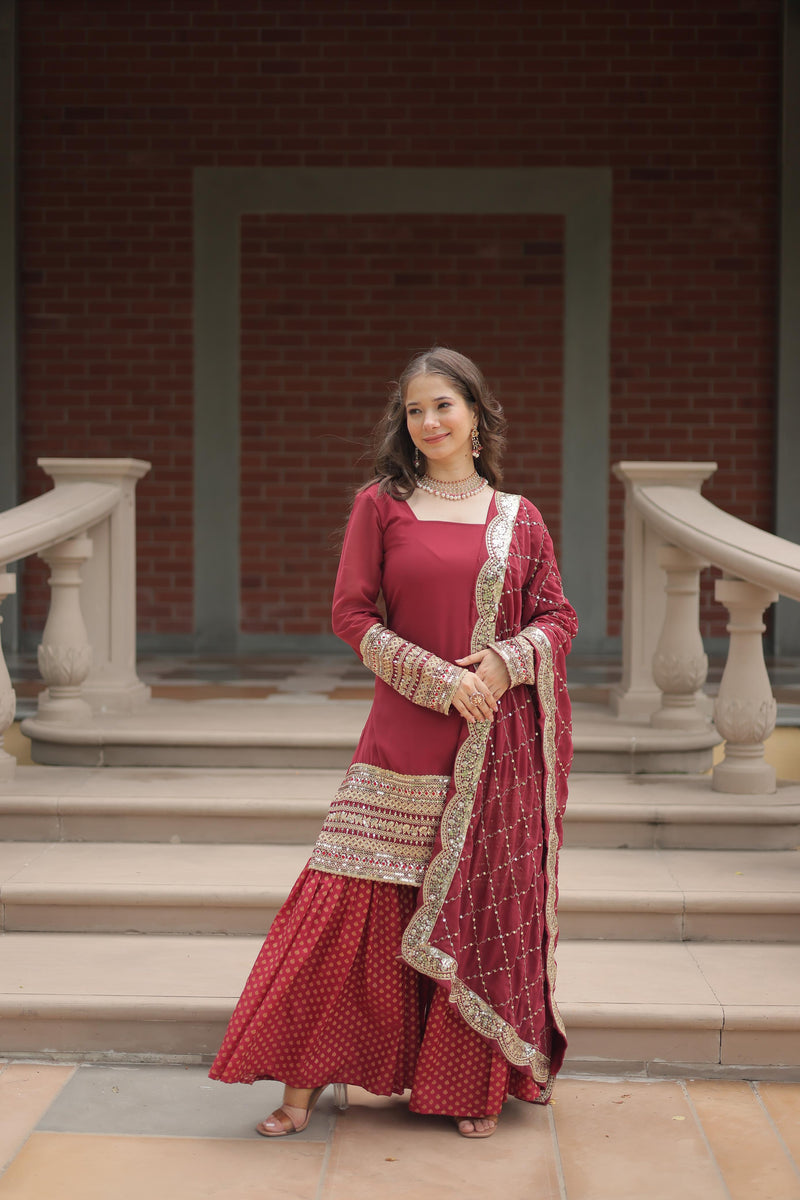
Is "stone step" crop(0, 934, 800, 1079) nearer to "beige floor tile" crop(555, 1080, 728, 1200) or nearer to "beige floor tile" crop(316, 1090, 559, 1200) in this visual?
"beige floor tile" crop(555, 1080, 728, 1200)

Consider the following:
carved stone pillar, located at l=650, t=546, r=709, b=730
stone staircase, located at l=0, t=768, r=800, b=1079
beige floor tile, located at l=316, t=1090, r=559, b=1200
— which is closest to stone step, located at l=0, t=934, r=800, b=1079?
stone staircase, located at l=0, t=768, r=800, b=1079

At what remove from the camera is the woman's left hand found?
2.78m

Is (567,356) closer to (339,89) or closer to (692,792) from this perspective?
(339,89)

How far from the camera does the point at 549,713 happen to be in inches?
114

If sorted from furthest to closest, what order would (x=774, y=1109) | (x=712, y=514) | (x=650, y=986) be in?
(x=712, y=514) → (x=650, y=986) → (x=774, y=1109)

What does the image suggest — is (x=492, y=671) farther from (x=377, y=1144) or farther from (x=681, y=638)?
(x=681, y=638)

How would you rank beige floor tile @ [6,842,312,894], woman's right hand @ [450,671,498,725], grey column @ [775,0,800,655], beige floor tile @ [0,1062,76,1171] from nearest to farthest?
1. woman's right hand @ [450,671,498,725]
2. beige floor tile @ [0,1062,76,1171]
3. beige floor tile @ [6,842,312,894]
4. grey column @ [775,0,800,655]

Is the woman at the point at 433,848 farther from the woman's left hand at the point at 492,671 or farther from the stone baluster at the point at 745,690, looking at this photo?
the stone baluster at the point at 745,690

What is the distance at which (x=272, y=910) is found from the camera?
3715 mm

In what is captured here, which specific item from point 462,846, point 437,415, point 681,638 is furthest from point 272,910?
point 681,638

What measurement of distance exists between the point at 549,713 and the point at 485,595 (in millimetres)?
295

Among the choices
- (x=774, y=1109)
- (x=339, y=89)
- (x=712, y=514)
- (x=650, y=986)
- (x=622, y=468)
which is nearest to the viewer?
(x=774, y=1109)

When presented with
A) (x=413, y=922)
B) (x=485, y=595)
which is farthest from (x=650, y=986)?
(x=485, y=595)

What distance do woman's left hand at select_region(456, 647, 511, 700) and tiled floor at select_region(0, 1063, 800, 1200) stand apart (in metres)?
0.95
